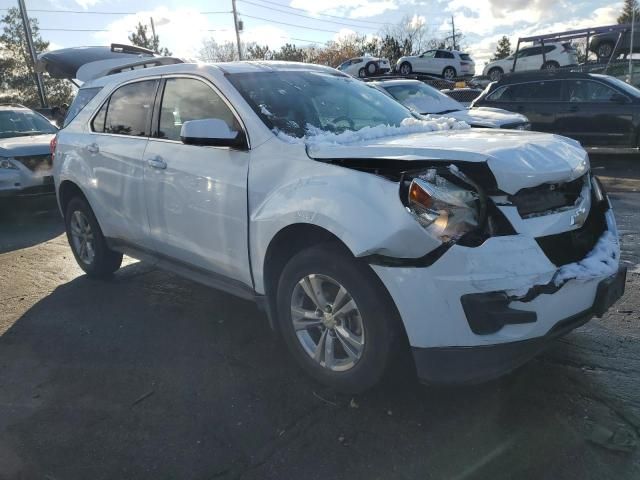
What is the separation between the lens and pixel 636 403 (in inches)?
112

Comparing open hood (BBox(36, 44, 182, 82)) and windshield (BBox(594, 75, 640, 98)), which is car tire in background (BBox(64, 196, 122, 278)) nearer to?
open hood (BBox(36, 44, 182, 82))

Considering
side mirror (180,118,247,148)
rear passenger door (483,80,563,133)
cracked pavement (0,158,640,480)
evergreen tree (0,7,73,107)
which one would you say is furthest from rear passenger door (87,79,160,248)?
evergreen tree (0,7,73,107)

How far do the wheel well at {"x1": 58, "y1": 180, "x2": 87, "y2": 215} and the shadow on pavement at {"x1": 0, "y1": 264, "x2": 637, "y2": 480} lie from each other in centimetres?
177

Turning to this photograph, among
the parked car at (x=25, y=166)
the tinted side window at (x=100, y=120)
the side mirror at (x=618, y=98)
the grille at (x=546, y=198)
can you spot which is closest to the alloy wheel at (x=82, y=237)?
the tinted side window at (x=100, y=120)

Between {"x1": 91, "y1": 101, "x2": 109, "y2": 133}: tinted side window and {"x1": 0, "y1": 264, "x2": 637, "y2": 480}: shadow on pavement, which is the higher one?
{"x1": 91, "y1": 101, "x2": 109, "y2": 133}: tinted side window

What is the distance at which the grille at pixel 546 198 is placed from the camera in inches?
103

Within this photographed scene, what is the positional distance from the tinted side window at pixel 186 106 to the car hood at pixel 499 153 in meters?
0.92

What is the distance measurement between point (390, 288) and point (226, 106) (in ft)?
5.77

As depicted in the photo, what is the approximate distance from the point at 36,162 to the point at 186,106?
5.76 m

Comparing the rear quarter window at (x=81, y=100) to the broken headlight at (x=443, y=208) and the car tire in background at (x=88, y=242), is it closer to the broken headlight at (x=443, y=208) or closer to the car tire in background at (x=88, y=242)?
the car tire in background at (x=88, y=242)

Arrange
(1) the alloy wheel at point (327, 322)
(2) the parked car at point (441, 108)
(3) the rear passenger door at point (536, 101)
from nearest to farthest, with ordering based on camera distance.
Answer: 1. (1) the alloy wheel at point (327, 322)
2. (2) the parked car at point (441, 108)
3. (3) the rear passenger door at point (536, 101)

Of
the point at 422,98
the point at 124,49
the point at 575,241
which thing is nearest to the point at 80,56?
the point at 124,49

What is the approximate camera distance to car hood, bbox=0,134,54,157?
8.50 meters

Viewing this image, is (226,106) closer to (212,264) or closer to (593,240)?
(212,264)
